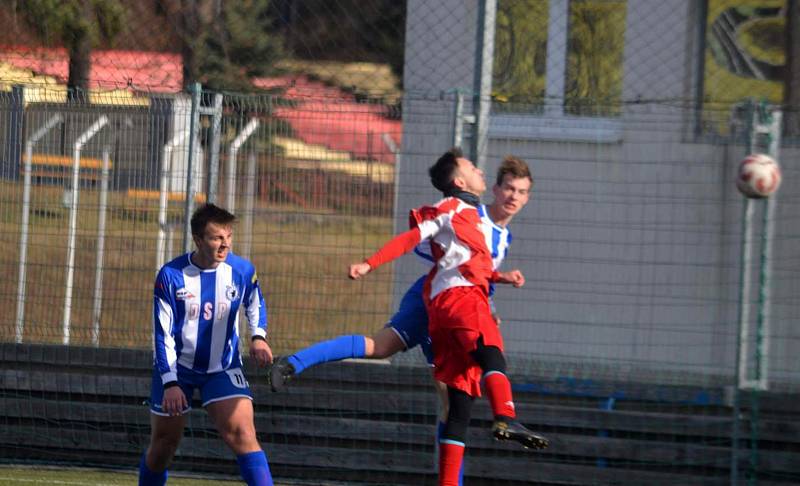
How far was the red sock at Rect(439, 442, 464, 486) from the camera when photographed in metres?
6.72

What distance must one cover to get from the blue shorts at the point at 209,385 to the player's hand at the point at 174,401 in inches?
5.8

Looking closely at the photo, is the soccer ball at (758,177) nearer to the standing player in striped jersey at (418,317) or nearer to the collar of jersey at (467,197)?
the standing player in striped jersey at (418,317)

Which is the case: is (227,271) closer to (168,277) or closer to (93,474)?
(168,277)

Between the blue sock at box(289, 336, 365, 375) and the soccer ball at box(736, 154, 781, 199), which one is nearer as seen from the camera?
the blue sock at box(289, 336, 365, 375)

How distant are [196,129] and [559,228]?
2.53 metres

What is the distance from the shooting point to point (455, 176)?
7.25 m

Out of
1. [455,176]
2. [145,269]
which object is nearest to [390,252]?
[455,176]

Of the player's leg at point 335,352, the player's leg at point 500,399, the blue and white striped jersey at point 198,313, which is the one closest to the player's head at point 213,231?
the blue and white striped jersey at point 198,313

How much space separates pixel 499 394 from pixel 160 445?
1.74m

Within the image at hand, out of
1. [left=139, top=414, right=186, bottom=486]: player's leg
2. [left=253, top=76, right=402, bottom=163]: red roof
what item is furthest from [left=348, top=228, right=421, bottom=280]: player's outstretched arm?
[left=253, top=76, right=402, bottom=163]: red roof

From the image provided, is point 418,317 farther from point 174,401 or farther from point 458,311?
point 174,401

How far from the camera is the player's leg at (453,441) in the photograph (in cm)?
673

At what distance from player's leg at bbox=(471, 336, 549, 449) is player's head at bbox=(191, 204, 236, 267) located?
1.42 m

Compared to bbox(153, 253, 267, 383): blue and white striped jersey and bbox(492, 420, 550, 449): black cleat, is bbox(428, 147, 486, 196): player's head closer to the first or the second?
bbox(153, 253, 267, 383): blue and white striped jersey
